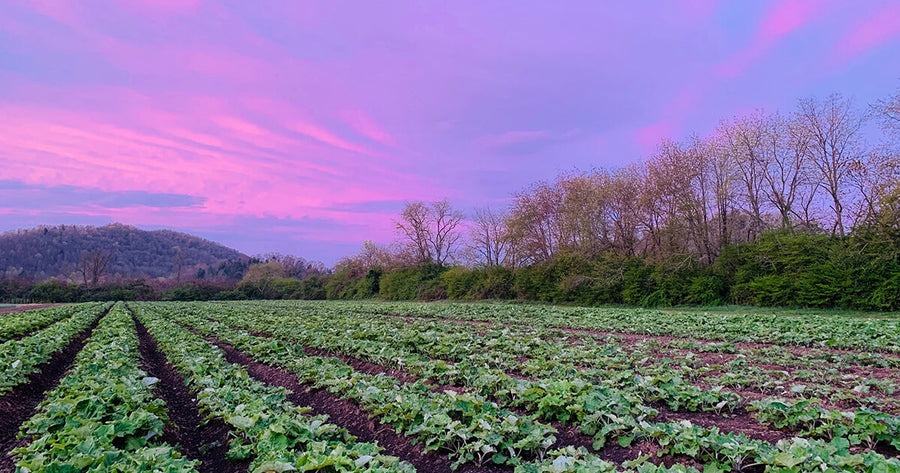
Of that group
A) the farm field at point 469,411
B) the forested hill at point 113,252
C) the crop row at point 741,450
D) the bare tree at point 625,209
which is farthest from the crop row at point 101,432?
the forested hill at point 113,252

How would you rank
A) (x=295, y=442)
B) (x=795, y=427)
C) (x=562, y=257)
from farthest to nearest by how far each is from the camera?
(x=562, y=257)
(x=795, y=427)
(x=295, y=442)

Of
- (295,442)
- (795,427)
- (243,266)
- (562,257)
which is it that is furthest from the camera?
(243,266)

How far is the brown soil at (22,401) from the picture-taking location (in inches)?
238

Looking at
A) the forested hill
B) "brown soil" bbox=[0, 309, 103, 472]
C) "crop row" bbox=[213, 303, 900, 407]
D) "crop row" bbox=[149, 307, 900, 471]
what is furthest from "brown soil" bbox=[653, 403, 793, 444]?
the forested hill

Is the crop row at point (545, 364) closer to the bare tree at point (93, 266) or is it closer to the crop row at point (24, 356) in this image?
the crop row at point (24, 356)

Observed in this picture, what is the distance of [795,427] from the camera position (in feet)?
16.8

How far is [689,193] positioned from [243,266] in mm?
118107

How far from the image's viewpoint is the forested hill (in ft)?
393

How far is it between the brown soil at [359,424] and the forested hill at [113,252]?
10926 centimetres

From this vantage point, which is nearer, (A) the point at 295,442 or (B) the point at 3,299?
(A) the point at 295,442

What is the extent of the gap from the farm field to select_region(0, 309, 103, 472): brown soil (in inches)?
1.6

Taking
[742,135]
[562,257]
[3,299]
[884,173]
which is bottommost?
[3,299]

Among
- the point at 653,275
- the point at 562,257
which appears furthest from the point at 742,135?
the point at 562,257

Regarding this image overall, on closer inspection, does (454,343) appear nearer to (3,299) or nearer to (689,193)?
(689,193)
